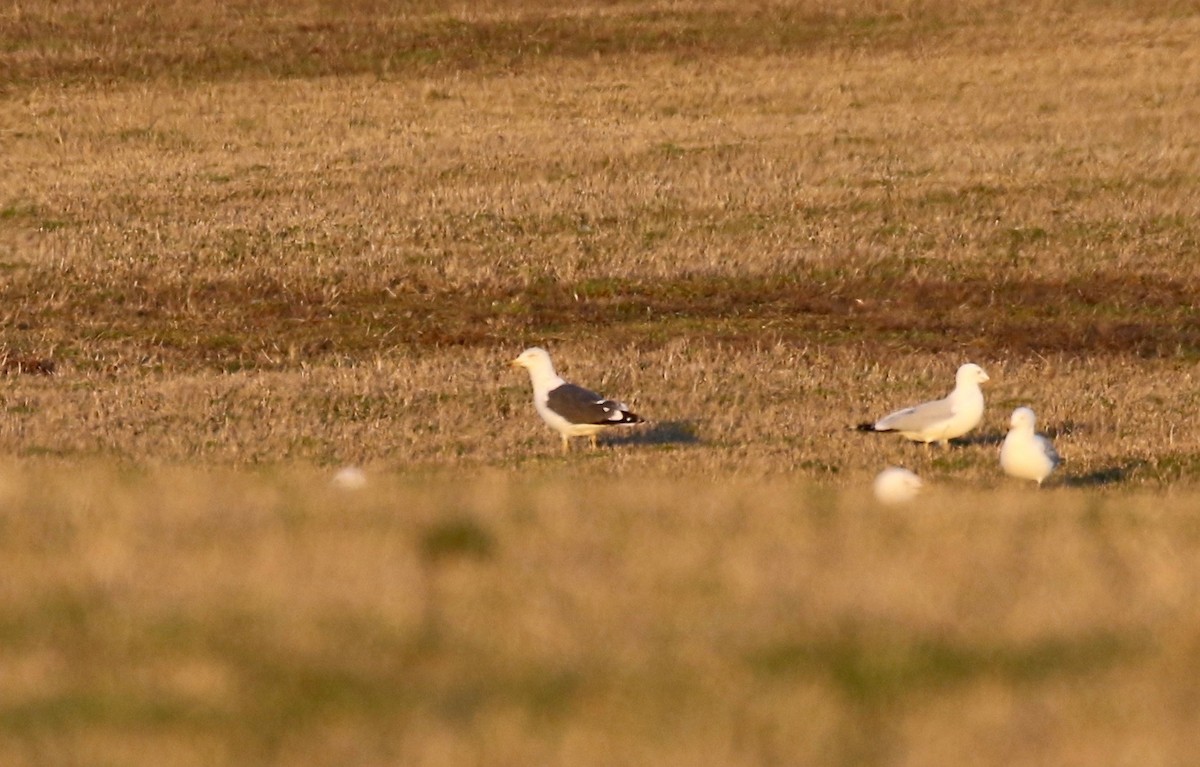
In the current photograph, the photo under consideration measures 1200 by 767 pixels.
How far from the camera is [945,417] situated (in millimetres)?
13602

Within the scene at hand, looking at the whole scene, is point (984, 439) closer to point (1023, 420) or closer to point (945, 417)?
point (945, 417)

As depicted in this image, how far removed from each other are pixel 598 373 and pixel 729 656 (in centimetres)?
1324

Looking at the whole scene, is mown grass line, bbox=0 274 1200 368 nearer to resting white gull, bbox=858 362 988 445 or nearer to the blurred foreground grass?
resting white gull, bbox=858 362 988 445

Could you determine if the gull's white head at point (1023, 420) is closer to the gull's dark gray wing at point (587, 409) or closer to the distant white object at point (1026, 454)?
the distant white object at point (1026, 454)

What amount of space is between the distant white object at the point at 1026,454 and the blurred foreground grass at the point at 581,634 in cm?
324

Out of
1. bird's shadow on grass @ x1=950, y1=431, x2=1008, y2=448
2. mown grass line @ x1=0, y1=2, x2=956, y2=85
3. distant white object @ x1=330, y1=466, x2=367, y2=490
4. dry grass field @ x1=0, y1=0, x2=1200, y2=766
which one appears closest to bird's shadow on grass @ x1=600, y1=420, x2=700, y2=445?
dry grass field @ x1=0, y1=0, x2=1200, y2=766

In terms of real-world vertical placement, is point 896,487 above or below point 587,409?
below

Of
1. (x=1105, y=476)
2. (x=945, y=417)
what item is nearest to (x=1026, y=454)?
(x=1105, y=476)

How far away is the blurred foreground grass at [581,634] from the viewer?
4910 millimetres

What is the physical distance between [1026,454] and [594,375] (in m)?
7.57

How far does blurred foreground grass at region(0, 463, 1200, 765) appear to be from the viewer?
193 inches

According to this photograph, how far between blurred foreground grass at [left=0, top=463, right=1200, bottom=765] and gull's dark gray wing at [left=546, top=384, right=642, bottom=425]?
5341 millimetres

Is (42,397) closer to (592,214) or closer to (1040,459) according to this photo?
(1040,459)

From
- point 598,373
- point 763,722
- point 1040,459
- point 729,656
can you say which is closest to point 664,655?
point 729,656
